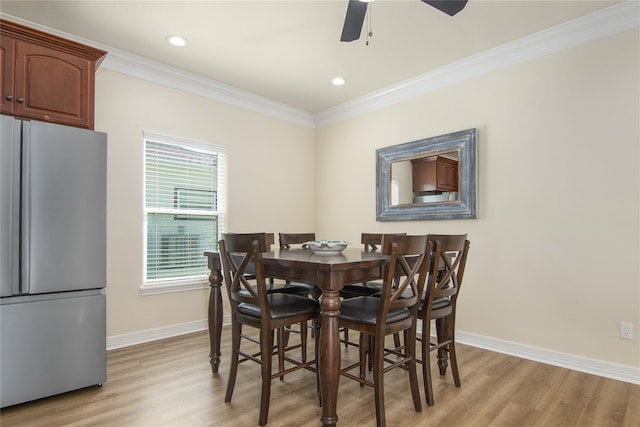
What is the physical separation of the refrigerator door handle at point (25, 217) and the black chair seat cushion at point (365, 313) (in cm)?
189

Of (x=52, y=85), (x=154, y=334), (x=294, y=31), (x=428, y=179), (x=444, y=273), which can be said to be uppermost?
(x=294, y=31)

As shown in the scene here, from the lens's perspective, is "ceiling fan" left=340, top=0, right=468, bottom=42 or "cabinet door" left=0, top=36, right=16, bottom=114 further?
"cabinet door" left=0, top=36, right=16, bottom=114

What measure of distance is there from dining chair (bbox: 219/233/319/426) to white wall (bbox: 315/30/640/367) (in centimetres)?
191

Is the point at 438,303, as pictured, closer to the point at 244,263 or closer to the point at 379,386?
the point at 379,386

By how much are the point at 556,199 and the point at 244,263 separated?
2.52 meters

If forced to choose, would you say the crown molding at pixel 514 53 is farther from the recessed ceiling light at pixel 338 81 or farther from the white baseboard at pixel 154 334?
the white baseboard at pixel 154 334

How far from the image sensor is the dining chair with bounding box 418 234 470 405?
7.30ft

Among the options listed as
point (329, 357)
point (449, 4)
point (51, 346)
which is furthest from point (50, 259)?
point (449, 4)

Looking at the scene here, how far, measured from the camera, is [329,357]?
72.6 inches

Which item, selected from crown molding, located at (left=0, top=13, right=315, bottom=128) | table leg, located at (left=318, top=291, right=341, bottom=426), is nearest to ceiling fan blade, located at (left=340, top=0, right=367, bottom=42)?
table leg, located at (left=318, top=291, right=341, bottom=426)

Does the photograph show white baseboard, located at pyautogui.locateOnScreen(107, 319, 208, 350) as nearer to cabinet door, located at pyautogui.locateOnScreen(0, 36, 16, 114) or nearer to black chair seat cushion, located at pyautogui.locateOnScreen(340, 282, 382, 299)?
black chair seat cushion, located at pyautogui.locateOnScreen(340, 282, 382, 299)

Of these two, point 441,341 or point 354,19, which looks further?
point 441,341

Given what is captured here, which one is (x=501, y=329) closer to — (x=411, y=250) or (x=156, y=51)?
(x=411, y=250)

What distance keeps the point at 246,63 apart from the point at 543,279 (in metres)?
3.26
